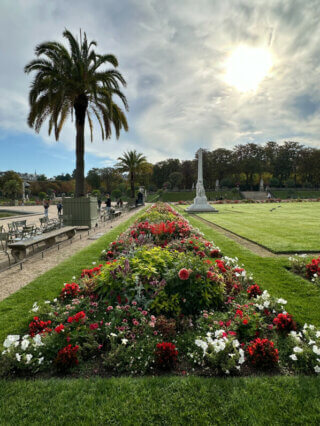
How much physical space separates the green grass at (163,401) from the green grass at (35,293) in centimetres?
123

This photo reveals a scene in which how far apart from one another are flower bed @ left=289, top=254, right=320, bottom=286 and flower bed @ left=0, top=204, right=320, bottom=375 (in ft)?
5.89

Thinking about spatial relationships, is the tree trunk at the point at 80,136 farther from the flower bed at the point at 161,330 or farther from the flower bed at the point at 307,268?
the flower bed at the point at 307,268

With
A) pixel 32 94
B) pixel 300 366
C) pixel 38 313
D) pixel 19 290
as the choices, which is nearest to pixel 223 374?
pixel 300 366

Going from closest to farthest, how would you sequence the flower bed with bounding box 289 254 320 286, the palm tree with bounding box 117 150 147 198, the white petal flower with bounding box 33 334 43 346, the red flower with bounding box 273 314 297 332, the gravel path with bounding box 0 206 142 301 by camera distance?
the white petal flower with bounding box 33 334 43 346, the red flower with bounding box 273 314 297 332, the flower bed with bounding box 289 254 320 286, the gravel path with bounding box 0 206 142 301, the palm tree with bounding box 117 150 147 198

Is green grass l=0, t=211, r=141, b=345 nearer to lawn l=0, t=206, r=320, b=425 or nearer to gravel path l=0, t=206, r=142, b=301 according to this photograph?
gravel path l=0, t=206, r=142, b=301

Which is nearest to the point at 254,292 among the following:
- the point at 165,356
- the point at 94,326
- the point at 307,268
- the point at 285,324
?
the point at 285,324

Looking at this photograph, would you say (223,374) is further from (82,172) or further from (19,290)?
(82,172)

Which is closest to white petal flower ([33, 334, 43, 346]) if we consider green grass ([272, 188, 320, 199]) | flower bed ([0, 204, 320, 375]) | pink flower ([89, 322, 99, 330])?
flower bed ([0, 204, 320, 375])

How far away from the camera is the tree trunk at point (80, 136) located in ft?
43.8

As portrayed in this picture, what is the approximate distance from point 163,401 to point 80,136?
1393 cm

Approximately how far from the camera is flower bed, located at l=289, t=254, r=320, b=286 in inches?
196

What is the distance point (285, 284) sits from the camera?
4.92 metres

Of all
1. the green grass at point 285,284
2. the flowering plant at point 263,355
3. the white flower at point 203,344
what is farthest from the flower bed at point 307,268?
the white flower at point 203,344

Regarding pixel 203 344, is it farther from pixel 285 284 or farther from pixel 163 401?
pixel 285 284
